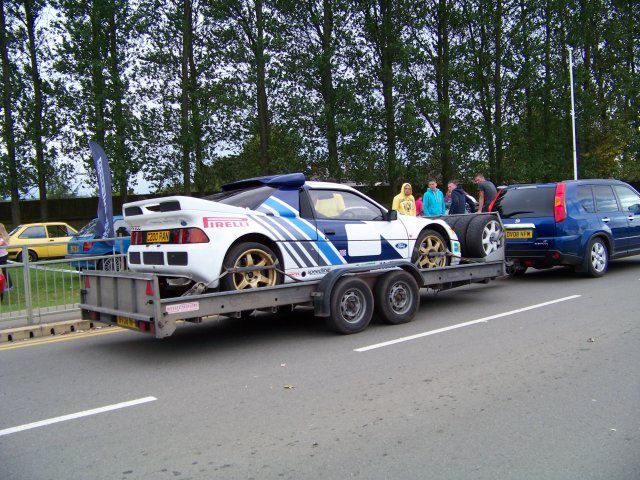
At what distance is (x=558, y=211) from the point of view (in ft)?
36.1

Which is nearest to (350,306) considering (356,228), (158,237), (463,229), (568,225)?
(356,228)

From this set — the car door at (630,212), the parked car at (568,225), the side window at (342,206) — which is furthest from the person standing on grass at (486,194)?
the side window at (342,206)

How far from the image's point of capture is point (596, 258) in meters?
11.5

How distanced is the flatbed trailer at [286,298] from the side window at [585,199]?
4118 mm

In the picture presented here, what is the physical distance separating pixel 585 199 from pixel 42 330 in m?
10.2

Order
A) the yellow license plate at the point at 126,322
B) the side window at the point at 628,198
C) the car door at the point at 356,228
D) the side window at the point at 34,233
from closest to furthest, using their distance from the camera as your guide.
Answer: the yellow license plate at the point at 126,322 < the car door at the point at 356,228 < the side window at the point at 628,198 < the side window at the point at 34,233

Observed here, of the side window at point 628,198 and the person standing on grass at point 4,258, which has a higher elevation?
the side window at point 628,198

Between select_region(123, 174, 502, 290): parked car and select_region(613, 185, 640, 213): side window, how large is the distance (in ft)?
21.0

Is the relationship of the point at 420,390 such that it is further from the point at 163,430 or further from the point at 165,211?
the point at 165,211

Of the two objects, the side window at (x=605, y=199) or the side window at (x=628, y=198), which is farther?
the side window at (x=628, y=198)

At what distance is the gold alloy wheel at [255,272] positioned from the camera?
22.0 feet

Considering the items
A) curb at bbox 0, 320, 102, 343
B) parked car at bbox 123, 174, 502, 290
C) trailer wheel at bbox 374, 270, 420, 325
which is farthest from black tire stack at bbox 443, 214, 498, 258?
curb at bbox 0, 320, 102, 343

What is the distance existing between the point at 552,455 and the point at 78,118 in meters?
24.6

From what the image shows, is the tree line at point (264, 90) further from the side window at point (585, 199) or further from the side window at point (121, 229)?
the side window at point (585, 199)
